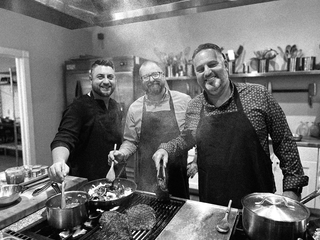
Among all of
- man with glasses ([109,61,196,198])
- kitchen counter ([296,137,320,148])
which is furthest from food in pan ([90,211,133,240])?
kitchen counter ([296,137,320,148])

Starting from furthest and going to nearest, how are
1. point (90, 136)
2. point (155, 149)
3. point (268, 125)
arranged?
point (155, 149)
point (90, 136)
point (268, 125)

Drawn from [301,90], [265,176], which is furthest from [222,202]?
[301,90]

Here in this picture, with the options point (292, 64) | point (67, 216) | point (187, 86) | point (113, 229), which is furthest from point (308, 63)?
point (67, 216)

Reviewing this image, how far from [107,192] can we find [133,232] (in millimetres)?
350

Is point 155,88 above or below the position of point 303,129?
above

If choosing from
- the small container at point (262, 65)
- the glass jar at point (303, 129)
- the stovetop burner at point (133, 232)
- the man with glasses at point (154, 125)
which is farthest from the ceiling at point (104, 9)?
the glass jar at point (303, 129)

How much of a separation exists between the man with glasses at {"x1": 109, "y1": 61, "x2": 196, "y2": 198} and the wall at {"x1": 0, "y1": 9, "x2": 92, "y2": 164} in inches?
37.0

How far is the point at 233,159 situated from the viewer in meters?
1.35

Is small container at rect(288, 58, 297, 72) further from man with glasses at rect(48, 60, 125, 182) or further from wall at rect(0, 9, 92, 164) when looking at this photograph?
wall at rect(0, 9, 92, 164)

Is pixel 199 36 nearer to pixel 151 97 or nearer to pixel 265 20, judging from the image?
pixel 265 20

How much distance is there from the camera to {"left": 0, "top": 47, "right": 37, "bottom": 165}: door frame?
2.41 m

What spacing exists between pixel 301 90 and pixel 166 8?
2.40 meters

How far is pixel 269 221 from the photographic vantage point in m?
0.75

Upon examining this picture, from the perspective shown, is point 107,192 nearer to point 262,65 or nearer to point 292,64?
point 262,65
